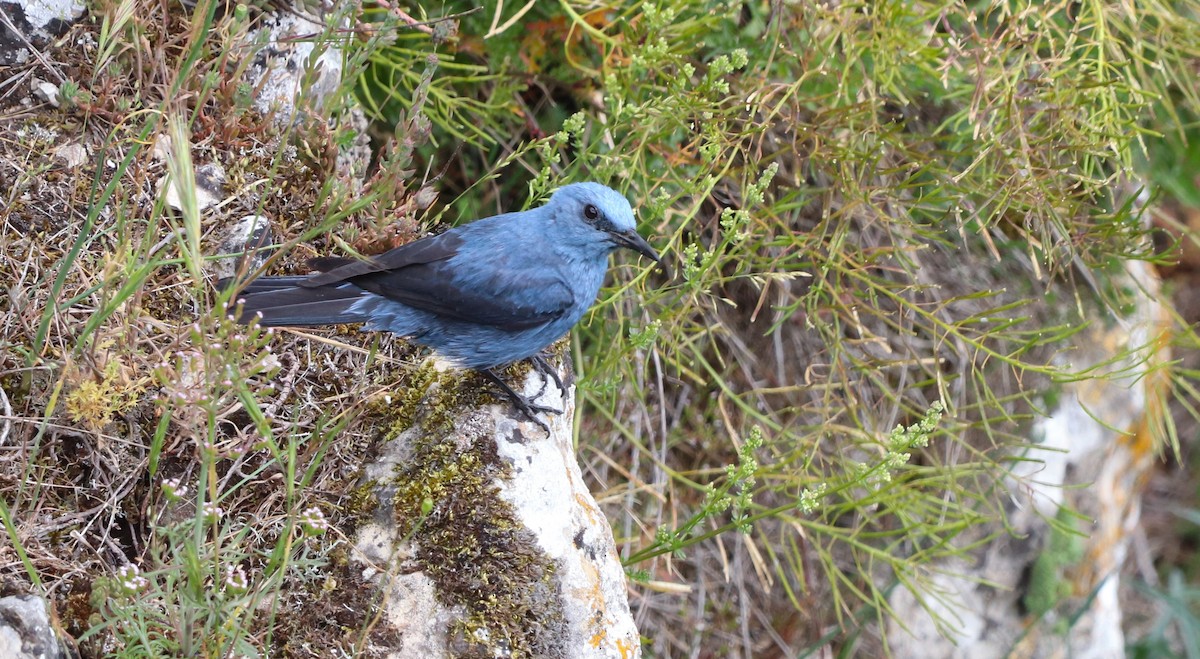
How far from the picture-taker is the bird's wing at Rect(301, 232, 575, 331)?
311cm

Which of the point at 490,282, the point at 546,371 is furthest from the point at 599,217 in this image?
the point at 546,371

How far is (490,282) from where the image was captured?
3.21m

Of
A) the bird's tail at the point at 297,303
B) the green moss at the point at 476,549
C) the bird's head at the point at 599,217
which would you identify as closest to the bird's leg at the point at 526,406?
the green moss at the point at 476,549

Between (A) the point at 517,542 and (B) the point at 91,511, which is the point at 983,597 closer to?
(A) the point at 517,542

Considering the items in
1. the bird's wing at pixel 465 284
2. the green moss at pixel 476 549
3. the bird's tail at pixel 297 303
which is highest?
the bird's tail at pixel 297 303

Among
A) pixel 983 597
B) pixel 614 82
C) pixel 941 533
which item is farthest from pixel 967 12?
pixel 983 597

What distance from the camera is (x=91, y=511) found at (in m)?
2.45

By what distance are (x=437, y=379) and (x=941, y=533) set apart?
8.42 ft

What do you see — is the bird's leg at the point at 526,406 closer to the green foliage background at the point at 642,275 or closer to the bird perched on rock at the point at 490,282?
the bird perched on rock at the point at 490,282

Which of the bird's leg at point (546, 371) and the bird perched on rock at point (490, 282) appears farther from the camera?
the bird's leg at point (546, 371)

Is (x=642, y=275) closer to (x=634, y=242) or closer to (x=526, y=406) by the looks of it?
(x=634, y=242)

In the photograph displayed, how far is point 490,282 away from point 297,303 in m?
0.65

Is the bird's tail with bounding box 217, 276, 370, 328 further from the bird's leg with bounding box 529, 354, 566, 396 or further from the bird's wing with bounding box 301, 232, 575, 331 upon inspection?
the bird's leg with bounding box 529, 354, 566, 396

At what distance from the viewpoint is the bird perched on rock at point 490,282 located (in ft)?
9.86
